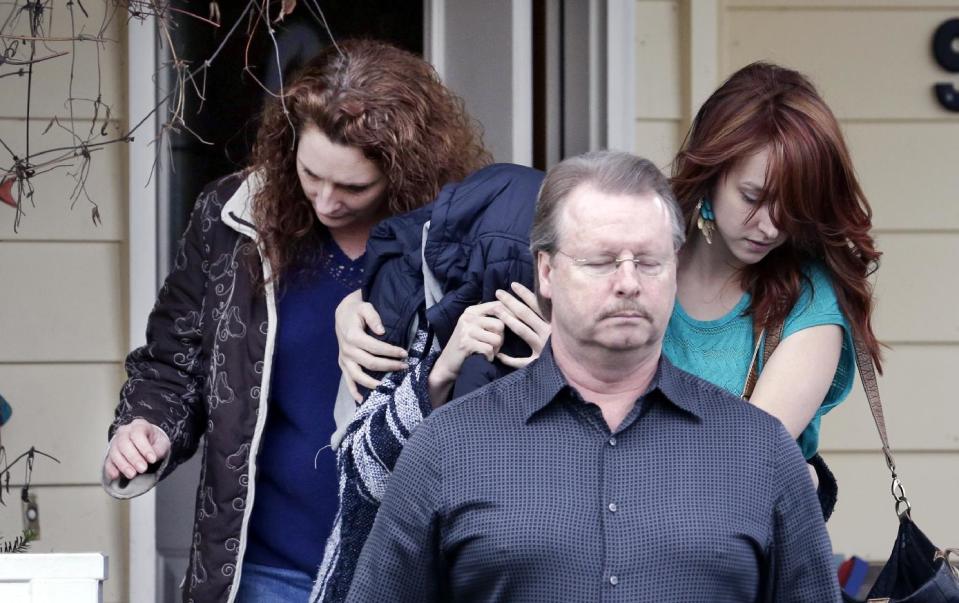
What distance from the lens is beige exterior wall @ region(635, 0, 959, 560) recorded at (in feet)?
13.1

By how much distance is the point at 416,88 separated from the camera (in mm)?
2730

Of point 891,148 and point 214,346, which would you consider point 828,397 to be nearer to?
point 214,346

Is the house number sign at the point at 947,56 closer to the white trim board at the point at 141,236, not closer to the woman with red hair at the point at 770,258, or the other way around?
the woman with red hair at the point at 770,258

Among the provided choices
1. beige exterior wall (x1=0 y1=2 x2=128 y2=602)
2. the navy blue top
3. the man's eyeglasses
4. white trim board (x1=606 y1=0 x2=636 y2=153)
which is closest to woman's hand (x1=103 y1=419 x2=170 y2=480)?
the navy blue top

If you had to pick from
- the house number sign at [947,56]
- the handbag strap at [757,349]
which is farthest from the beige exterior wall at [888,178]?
the handbag strap at [757,349]

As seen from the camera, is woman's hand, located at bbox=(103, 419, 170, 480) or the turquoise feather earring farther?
woman's hand, located at bbox=(103, 419, 170, 480)

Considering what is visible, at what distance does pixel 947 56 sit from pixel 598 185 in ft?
7.47

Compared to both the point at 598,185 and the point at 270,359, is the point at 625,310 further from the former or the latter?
the point at 270,359

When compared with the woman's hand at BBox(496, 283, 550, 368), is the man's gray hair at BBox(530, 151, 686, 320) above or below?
above

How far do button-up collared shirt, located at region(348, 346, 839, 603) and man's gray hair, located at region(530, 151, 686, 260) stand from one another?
0.19 metres

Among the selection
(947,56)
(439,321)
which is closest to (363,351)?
(439,321)

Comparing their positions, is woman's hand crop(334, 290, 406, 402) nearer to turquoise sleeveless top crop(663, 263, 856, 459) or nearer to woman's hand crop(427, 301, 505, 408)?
woman's hand crop(427, 301, 505, 408)

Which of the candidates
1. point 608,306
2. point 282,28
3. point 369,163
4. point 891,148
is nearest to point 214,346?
point 369,163

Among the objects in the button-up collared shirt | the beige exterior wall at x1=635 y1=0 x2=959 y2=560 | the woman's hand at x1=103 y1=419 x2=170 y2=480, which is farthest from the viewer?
the beige exterior wall at x1=635 y1=0 x2=959 y2=560
